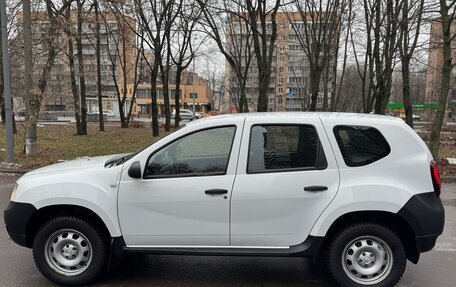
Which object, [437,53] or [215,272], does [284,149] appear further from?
[437,53]

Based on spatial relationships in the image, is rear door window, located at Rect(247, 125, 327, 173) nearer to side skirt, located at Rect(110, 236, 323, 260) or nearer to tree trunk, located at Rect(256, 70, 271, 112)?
side skirt, located at Rect(110, 236, 323, 260)

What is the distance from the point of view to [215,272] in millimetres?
4273

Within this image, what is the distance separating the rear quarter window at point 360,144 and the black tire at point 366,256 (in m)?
0.61

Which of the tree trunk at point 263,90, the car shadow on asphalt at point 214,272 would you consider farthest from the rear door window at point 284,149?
the tree trunk at point 263,90

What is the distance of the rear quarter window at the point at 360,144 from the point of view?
370 cm

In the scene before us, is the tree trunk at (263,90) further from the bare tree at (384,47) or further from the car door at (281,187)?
the car door at (281,187)

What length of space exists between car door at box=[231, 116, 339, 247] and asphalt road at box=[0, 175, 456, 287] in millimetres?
633

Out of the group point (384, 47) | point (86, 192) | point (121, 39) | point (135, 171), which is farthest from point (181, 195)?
point (121, 39)

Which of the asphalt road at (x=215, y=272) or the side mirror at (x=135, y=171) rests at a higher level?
the side mirror at (x=135, y=171)

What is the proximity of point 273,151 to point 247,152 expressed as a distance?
26cm

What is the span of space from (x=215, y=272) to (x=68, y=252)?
151cm

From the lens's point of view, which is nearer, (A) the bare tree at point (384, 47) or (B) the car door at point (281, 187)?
(B) the car door at point (281, 187)

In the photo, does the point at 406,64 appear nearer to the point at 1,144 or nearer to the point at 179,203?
the point at 179,203

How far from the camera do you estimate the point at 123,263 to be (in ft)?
14.8
